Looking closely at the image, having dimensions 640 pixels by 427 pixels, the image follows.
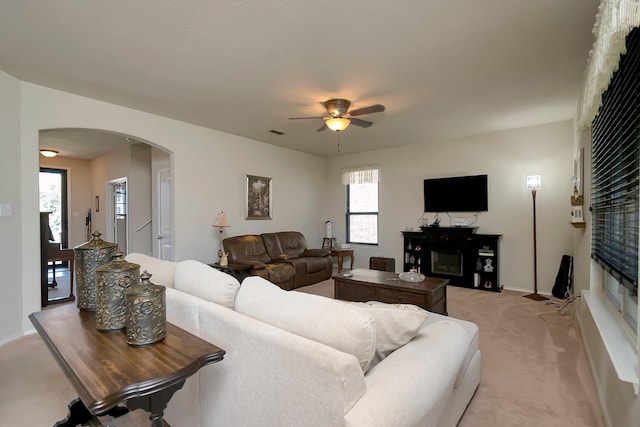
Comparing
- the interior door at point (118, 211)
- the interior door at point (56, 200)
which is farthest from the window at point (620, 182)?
the interior door at point (56, 200)

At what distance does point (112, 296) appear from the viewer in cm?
132

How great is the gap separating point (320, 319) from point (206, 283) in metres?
0.77

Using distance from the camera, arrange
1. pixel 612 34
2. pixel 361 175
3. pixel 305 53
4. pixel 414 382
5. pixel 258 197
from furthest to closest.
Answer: pixel 361 175 → pixel 258 197 → pixel 305 53 → pixel 612 34 → pixel 414 382

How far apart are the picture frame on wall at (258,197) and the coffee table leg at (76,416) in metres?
3.85

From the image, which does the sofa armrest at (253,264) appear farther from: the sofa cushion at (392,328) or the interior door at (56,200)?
the interior door at (56,200)

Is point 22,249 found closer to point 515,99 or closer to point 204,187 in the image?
point 204,187

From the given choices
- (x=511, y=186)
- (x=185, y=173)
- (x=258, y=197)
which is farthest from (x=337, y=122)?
(x=511, y=186)

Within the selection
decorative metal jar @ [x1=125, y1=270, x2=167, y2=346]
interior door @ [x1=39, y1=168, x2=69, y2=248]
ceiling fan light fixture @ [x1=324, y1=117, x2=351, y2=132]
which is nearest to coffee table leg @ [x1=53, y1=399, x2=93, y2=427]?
decorative metal jar @ [x1=125, y1=270, x2=167, y2=346]

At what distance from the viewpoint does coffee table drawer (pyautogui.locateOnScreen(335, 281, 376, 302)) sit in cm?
351

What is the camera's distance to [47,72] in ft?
9.54

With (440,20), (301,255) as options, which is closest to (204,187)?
(301,255)

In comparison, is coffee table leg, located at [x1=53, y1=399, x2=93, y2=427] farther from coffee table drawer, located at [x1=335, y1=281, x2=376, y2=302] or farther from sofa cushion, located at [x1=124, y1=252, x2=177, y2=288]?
coffee table drawer, located at [x1=335, y1=281, x2=376, y2=302]

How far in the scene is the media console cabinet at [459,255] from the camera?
492cm

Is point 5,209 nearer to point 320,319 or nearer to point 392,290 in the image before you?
point 320,319
